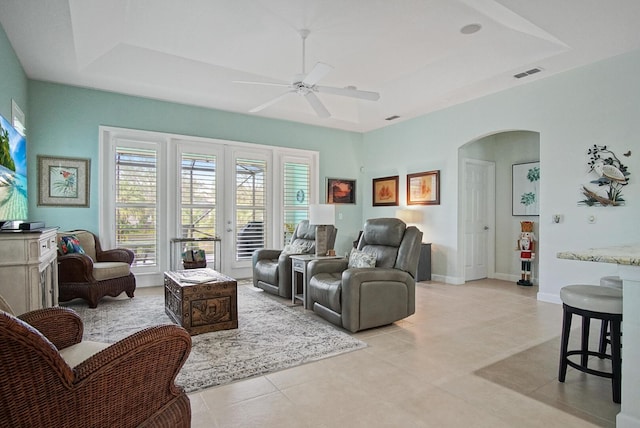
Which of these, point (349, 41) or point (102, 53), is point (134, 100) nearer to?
point (102, 53)

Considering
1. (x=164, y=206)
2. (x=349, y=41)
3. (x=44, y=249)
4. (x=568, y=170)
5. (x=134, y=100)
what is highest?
(x=349, y=41)

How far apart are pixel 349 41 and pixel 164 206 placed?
3.66 metres

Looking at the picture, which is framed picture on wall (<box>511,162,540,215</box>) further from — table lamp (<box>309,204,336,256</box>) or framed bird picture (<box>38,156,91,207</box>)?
framed bird picture (<box>38,156,91,207</box>)

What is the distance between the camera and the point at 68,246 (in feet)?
14.2

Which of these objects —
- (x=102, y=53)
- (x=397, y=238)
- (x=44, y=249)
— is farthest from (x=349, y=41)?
(x=44, y=249)

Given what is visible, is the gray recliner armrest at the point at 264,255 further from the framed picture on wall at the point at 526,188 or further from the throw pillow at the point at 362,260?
the framed picture on wall at the point at 526,188

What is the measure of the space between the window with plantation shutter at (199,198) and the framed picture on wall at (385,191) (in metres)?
Answer: 3.29

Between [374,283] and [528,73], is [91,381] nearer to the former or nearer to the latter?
[374,283]

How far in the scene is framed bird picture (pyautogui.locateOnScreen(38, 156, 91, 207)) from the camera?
4824mm

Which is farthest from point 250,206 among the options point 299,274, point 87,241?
point 87,241

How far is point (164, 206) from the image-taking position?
5590 millimetres

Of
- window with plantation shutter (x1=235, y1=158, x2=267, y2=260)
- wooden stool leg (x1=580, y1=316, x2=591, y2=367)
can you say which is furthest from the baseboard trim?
window with plantation shutter (x1=235, y1=158, x2=267, y2=260)

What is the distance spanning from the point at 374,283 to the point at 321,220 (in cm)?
121

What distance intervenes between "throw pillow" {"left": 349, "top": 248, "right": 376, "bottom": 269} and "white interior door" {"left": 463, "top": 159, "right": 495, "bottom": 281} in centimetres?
289
